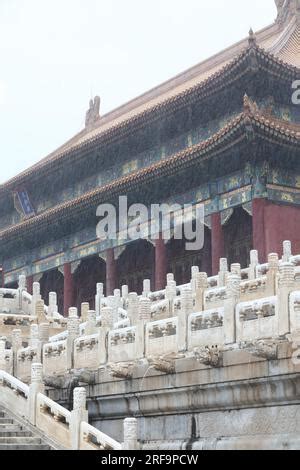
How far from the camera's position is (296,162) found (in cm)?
2603

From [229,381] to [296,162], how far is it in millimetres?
13867

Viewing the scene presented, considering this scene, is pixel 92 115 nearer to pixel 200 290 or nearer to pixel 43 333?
pixel 43 333

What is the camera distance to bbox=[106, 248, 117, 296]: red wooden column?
30.9 meters

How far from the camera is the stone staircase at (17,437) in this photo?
1396 cm

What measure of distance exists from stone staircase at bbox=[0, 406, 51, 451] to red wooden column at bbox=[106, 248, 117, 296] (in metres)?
15.6

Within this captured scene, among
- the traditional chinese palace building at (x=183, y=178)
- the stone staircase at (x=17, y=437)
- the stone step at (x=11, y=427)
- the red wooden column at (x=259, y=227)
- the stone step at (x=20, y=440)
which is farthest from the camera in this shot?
the traditional chinese palace building at (x=183, y=178)

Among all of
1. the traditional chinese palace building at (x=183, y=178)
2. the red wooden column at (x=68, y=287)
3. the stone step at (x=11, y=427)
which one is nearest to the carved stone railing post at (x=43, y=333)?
the stone step at (x=11, y=427)

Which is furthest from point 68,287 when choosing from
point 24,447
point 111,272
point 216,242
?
point 24,447

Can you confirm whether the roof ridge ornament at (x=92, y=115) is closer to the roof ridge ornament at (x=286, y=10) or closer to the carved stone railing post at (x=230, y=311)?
the roof ridge ornament at (x=286, y=10)

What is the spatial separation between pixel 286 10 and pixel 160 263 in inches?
432

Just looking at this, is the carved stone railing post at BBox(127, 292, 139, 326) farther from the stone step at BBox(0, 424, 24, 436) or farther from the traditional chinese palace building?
the traditional chinese palace building

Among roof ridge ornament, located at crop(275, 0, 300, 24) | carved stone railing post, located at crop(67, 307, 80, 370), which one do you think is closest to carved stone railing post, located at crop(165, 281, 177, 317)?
carved stone railing post, located at crop(67, 307, 80, 370)

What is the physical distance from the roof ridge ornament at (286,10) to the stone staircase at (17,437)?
2171cm

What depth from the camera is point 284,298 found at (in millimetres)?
12445
